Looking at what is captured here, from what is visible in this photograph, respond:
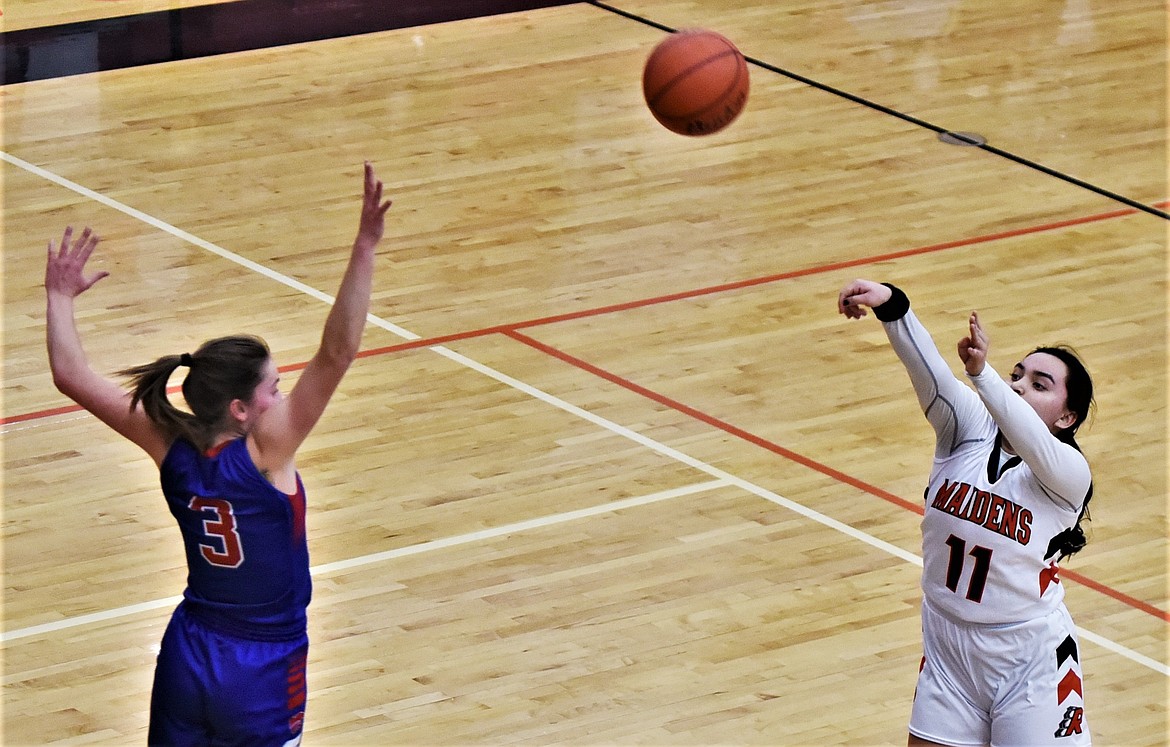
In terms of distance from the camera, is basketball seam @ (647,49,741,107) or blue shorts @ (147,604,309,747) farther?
basketball seam @ (647,49,741,107)

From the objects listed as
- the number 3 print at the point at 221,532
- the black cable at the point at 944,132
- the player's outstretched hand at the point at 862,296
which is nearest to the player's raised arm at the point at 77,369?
the number 3 print at the point at 221,532

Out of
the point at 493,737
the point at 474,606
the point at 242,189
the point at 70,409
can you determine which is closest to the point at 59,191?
the point at 242,189

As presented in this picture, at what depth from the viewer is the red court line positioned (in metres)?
7.17

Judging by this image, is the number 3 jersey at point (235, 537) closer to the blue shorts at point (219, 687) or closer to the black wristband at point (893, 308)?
the blue shorts at point (219, 687)

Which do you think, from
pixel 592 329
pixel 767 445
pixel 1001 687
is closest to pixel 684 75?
pixel 767 445

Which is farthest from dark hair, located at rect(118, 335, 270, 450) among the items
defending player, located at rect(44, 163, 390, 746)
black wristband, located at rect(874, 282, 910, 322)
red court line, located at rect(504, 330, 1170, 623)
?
red court line, located at rect(504, 330, 1170, 623)

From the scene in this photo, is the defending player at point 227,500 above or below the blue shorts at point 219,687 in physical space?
above

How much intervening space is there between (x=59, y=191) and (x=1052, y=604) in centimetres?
673

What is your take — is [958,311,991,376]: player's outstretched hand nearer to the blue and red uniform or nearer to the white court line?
the blue and red uniform

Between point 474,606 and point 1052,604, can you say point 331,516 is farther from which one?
point 1052,604

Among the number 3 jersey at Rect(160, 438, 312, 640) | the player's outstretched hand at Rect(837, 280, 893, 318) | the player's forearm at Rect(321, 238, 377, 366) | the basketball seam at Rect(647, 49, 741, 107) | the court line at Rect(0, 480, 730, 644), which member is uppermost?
the basketball seam at Rect(647, 49, 741, 107)

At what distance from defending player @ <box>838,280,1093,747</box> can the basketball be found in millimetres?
2222

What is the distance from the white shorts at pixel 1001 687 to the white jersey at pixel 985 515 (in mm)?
48

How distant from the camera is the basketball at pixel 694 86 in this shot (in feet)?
23.5
